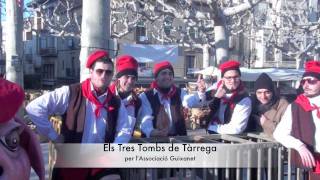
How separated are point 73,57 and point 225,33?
1338 inches

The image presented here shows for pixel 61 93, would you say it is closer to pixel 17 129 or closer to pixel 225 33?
pixel 17 129

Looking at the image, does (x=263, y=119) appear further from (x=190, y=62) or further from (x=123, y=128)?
(x=190, y=62)

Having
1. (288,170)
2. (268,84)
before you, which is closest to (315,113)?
(288,170)

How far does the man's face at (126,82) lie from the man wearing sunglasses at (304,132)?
5.31ft

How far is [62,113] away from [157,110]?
130 cm

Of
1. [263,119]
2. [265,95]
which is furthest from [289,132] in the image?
[265,95]

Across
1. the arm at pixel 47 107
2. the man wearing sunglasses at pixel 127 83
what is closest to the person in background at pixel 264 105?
the man wearing sunglasses at pixel 127 83

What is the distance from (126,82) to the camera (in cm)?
505

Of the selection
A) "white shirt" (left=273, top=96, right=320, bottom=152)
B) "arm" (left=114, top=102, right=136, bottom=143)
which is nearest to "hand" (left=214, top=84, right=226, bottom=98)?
"white shirt" (left=273, top=96, right=320, bottom=152)

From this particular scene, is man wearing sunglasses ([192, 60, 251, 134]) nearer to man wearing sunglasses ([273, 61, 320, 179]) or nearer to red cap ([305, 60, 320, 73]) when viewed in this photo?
man wearing sunglasses ([273, 61, 320, 179])

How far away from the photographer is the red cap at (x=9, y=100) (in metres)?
2.62

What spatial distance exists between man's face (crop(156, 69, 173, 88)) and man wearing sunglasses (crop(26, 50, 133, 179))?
3.82ft

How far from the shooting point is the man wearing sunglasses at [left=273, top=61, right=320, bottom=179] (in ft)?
13.5

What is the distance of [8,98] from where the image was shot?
263cm
